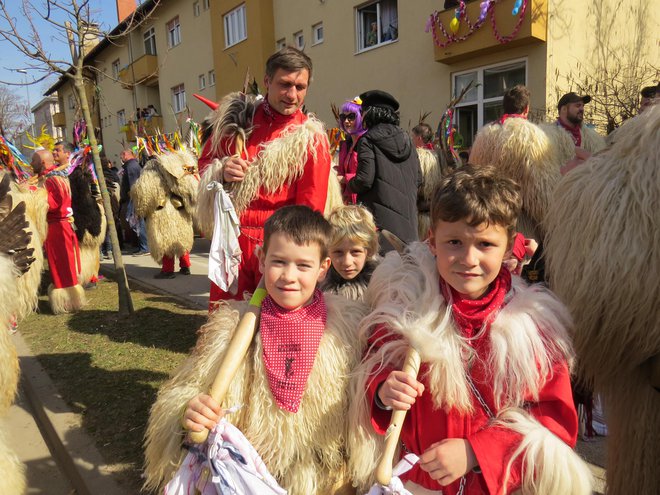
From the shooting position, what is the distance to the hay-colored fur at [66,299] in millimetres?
5715

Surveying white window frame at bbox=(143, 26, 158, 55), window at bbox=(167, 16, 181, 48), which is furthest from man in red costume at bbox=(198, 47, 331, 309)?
white window frame at bbox=(143, 26, 158, 55)

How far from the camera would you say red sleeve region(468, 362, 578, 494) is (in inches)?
53.8

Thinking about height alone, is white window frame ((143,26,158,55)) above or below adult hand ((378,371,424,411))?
above

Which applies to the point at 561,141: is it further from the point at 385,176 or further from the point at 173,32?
the point at 173,32

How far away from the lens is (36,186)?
18.0 feet

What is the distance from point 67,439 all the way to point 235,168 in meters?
2.10

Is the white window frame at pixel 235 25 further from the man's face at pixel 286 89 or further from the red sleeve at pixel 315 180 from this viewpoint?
the red sleeve at pixel 315 180

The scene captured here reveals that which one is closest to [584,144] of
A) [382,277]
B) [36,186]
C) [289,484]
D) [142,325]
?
[382,277]

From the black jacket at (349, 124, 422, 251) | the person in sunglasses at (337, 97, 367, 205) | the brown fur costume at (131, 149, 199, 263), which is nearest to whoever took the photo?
the black jacket at (349, 124, 422, 251)

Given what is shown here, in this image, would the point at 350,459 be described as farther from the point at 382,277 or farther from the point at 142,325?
the point at 142,325

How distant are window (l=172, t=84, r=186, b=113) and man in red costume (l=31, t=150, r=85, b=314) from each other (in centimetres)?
1698

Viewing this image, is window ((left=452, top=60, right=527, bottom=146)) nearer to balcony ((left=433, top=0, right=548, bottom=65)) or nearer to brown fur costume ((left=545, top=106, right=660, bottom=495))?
balcony ((left=433, top=0, right=548, bottom=65))

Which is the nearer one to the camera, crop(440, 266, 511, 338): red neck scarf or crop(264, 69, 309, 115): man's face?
crop(440, 266, 511, 338): red neck scarf

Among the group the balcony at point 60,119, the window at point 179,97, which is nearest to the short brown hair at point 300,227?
the window at point 179,97
